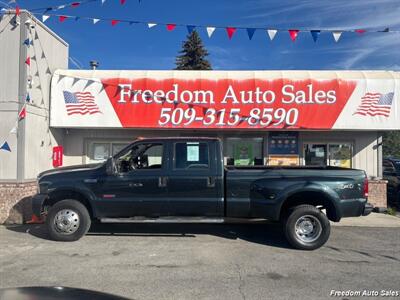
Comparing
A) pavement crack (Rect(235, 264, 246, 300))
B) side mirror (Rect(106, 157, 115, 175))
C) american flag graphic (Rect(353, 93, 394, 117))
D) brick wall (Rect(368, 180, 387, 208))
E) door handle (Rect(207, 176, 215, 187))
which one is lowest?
pavement crack (Rect(235, 264, 246, 300))

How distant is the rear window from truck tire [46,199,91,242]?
214 cm

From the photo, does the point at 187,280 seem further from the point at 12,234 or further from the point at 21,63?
the point at 21,63

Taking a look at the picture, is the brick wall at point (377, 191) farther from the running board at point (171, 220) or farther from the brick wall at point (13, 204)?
the brick wall at point (13, 204)

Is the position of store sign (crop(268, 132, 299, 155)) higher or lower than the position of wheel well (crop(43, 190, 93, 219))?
higher

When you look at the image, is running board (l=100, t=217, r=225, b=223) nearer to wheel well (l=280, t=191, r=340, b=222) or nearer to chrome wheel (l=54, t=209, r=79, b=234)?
chrome wheel (l=54, t=209, r=79, b=234)

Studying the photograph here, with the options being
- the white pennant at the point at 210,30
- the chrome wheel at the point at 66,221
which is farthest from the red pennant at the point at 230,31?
the chrome wheel at the point at 66,221

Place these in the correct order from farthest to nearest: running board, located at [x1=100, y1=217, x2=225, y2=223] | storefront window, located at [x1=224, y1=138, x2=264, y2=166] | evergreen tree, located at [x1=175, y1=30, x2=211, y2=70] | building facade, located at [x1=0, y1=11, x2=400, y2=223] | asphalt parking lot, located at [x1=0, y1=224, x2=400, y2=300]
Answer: evergreen tree, located at [x1=175, y1=30, x2=211, y2=70]
storefront window, located at [x1=224, y1=138, x2=264, y2=166]
building facade, located at [x1=0, y1=11, x2=400, y2=223]
running board, located at [x1=100, y1=217, x2=225, y2=223]
asphalt parking lot, located at [x1=0, y1=224, x2=400, y2=300]

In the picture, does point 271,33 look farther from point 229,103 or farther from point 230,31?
point 229,103

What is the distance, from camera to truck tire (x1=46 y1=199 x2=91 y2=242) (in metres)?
7.96

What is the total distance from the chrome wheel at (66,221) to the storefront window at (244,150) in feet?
20.1

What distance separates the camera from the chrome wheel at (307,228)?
7625 mm

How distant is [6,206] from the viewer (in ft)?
32.7

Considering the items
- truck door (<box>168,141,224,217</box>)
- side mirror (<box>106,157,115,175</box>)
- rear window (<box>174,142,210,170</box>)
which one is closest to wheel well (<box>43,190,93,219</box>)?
side mirror (<box>106,157,115,175</box>)

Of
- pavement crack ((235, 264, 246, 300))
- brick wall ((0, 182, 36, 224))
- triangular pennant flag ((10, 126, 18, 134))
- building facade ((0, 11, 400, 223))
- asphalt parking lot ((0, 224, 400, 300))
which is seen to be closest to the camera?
pavement crack ((235, 264, 246, 300))
